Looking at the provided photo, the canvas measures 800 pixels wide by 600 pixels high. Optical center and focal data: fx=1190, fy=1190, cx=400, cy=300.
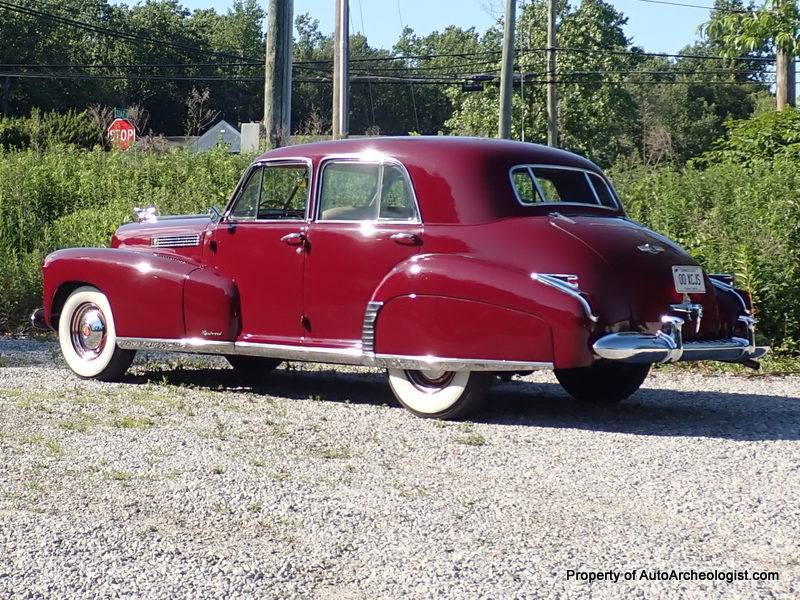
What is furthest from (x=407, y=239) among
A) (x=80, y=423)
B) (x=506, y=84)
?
(x=506, y=84)

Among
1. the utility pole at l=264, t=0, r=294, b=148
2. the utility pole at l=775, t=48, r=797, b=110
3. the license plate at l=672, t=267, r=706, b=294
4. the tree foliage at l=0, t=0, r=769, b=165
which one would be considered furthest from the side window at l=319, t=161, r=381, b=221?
the tree foliage at l=0, t=0, r=769, b=165

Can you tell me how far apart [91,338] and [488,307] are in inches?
149

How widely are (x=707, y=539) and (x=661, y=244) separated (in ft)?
9.86

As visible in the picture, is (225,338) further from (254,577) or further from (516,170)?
(254,577)

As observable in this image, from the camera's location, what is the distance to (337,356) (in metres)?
7.85

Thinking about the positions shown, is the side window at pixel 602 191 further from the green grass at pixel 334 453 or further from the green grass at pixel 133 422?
the green grass at pixel 133 422

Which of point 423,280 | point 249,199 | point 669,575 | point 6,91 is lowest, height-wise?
point 669,575

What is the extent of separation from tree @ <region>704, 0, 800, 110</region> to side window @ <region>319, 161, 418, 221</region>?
33.0ft

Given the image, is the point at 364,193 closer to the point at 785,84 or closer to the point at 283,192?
the point at 283,192

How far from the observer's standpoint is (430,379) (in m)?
7.66

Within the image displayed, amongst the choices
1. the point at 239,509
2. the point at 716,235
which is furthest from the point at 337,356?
the point at 716,235

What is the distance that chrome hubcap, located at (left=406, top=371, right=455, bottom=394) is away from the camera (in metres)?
7.57

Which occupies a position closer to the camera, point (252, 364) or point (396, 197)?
point (396, 197)

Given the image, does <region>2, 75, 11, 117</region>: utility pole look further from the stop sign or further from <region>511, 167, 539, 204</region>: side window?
<region>511, 167, 539, 204</region>: side window
